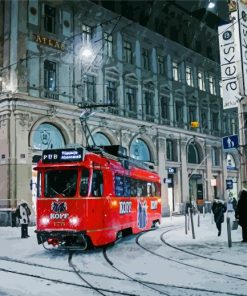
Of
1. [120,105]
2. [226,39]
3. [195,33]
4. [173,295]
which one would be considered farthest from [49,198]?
[195,33]

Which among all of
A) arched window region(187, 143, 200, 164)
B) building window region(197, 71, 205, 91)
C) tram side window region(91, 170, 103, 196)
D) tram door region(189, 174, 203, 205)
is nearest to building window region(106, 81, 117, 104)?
arched window region(187, 143, 200, 164)

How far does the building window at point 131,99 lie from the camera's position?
33.8 m

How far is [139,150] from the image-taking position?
3419 cm

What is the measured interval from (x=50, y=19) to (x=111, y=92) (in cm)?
707

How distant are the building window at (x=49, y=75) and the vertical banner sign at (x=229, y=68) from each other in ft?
40.6

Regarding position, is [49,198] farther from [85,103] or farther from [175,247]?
[85,103]

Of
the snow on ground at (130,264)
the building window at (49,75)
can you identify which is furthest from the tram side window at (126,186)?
the building window at (49,75)

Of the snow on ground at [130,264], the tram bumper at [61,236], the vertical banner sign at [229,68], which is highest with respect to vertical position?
the vertical banner sign at [229,68]

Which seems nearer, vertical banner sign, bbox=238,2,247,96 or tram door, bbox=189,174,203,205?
vertical banner sign, bbox=238,2,247,96

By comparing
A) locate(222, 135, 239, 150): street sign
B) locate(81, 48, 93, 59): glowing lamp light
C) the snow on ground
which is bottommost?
the snow on ground

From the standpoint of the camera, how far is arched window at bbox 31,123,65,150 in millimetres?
26777

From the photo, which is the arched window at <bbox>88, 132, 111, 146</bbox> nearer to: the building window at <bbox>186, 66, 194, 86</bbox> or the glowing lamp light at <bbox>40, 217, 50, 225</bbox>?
the building window at <bbox>186, 66, 194, 86</bbox>

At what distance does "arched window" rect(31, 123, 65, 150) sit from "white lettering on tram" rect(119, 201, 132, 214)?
37.5ft

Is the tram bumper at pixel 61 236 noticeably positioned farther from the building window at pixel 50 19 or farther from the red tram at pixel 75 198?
the building window at pixel 50 19
